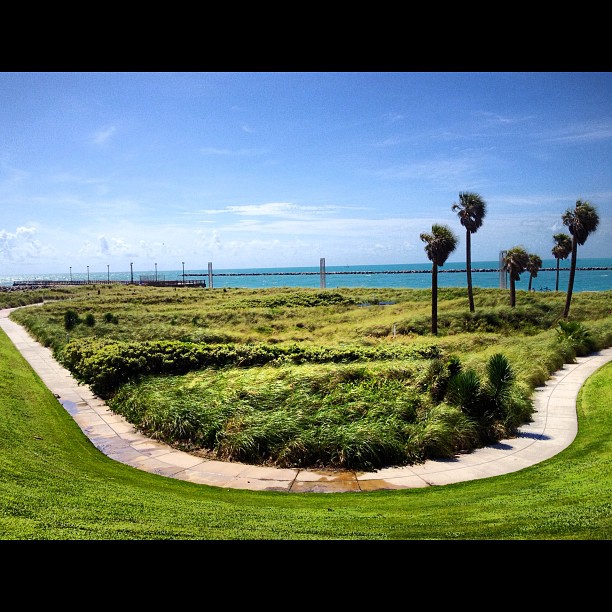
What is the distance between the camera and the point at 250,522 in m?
5.02

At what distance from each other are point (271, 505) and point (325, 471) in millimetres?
1649

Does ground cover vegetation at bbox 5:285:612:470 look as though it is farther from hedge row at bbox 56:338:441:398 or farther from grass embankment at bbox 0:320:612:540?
grass embankment at bbox 0:320:612:540

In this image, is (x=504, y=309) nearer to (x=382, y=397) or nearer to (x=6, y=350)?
(x=382, y=397)

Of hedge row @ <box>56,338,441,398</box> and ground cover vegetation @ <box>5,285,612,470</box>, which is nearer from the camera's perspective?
ground cover vegetation @ <box>5,285,612,470</box>

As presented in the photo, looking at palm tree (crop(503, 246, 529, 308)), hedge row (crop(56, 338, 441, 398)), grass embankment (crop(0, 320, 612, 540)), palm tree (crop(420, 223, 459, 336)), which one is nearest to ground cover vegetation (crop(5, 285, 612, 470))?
hedge row (crop(56, 338, 441, 398))

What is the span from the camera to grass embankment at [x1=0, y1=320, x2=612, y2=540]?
453 cm

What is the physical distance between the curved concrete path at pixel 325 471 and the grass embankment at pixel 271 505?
26 cm

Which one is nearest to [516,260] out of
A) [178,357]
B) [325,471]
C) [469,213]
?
[469,213]

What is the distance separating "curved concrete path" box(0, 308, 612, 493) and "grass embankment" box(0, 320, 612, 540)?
0.85 feet

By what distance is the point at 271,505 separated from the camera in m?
5.90

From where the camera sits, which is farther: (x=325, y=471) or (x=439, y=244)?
(x=439, y=244)

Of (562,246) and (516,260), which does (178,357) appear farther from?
(562,246)

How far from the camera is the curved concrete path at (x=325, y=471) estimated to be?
22.6ft
